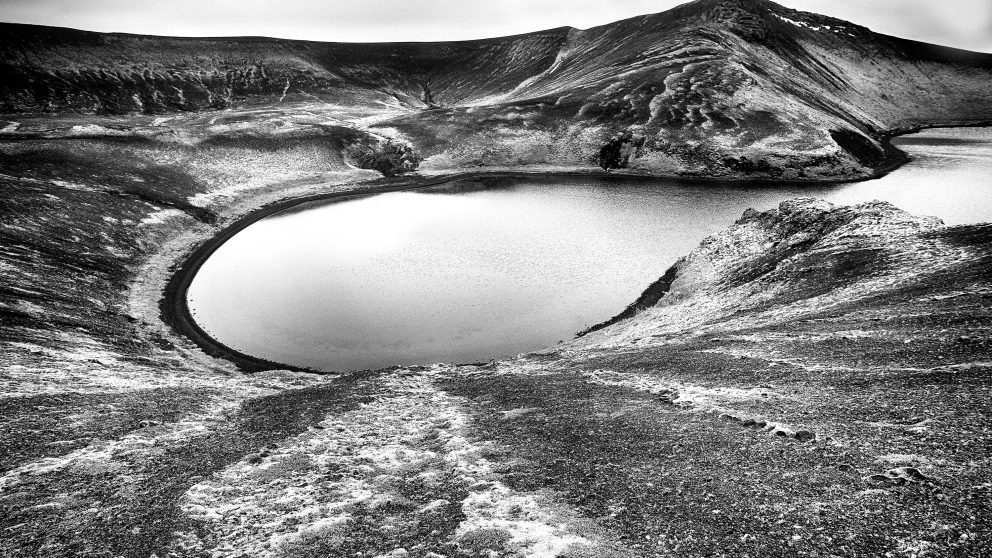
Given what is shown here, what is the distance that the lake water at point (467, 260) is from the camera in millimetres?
37781

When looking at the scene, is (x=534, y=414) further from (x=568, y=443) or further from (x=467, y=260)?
(x=467, y=260)

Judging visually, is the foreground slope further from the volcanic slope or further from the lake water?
the volcanic slope

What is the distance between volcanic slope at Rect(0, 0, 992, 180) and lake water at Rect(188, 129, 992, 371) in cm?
1461

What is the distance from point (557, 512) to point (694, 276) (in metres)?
34.4

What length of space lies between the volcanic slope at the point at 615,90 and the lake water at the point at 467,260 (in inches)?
575

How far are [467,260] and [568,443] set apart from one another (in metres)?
35.6

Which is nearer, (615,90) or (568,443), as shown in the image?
(568,443)

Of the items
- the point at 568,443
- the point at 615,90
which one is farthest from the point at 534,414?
the point at 615,90

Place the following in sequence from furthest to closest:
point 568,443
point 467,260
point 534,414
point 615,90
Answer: point 615,90
point 467,260
point 534,414
point 568,443

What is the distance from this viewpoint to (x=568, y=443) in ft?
57.4

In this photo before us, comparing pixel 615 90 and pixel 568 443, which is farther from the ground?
pixel 615 90

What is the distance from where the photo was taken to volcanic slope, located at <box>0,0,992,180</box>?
321ft

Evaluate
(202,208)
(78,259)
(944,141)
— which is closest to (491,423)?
(78,259)

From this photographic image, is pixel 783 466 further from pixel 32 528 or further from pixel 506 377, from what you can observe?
pixel 32 528
